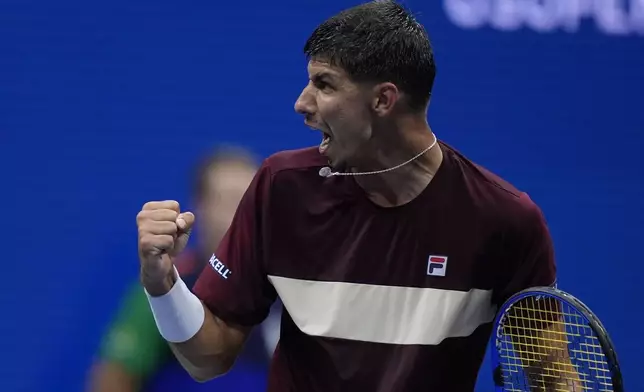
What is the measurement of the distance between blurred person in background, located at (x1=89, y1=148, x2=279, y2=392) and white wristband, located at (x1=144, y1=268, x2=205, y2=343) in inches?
29.3

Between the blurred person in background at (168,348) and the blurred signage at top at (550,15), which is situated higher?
the blurred signage at top at (550,15)

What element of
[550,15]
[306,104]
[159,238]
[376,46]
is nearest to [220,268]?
[159,238]

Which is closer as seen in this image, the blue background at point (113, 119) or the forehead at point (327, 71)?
the forehead at point (327, 71)

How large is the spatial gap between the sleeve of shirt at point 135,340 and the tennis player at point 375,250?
0.70 meters

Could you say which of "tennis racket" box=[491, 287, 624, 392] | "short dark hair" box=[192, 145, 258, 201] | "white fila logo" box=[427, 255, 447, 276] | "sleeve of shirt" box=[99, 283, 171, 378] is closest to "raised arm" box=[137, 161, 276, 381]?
"white fila logo" box=[427, 255, 447, 276]

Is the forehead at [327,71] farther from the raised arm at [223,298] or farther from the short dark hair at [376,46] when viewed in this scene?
the raised arm at [223,298]

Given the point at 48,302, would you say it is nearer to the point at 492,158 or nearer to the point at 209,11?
the point at 209,11

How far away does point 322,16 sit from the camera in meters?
2.27

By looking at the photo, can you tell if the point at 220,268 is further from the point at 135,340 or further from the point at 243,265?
the point at 135,340

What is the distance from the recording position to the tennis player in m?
1.32

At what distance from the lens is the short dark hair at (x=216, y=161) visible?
2197 mm

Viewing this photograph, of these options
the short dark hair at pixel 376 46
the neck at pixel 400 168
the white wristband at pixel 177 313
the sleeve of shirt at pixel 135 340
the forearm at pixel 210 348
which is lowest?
the sleeve of shirt at pixel 135 340

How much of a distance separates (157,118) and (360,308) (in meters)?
1.02

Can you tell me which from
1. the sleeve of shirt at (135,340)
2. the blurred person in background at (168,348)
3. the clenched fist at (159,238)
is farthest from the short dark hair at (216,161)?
the clenched fist at (159,238)
